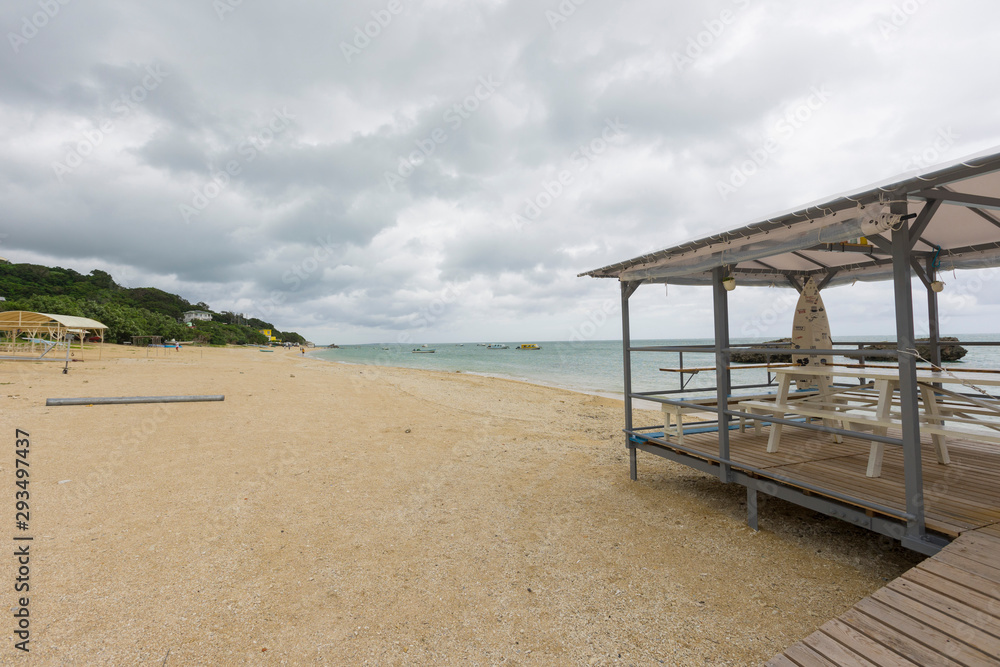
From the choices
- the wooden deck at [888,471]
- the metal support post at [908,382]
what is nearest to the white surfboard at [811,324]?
the wooden deck at [888,471]

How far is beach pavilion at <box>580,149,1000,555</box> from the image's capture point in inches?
118

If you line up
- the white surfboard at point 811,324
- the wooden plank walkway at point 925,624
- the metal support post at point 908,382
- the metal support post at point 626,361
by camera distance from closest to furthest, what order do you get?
the wooden plank walkway at point 925,624
the metal support post at point 908,382
the white surfboard at point 811,324
the metal support post at point 626,361

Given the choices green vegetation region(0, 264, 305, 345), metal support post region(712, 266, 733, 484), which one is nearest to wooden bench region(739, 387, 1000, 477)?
metal support post region(712, 266, 733, 484)

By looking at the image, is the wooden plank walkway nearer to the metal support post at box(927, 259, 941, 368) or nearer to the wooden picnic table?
the wooden picnic table

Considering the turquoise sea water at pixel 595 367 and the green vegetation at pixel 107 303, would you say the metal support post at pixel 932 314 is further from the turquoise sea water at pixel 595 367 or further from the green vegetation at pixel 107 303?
the green vegetation at pixel 107 303

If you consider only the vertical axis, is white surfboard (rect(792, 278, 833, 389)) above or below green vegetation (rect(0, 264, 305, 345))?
below

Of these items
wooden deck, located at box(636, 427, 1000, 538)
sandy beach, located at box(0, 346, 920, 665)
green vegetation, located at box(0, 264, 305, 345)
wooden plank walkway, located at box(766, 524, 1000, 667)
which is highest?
green vegetation, located at box(0, 264, 305, 345)

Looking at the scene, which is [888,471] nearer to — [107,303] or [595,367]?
[595,367]

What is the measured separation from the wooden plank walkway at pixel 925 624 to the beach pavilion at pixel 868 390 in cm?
53

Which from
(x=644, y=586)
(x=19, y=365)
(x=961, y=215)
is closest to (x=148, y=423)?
(x=644, y=586)

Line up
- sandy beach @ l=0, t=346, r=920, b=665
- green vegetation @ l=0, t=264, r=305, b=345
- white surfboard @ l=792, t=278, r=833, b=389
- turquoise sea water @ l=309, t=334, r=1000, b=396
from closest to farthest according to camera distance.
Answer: sandy beach @ l=0, t=346, r=920, b=665
white surfboard @ l=792, t=278, r=833, b=389
turquoise sea water @ l=309, t=334, r=1000, b=396
green vegetation @ l=0, t=264, r=305, b=345

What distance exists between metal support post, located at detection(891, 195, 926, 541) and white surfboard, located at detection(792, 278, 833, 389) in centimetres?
267

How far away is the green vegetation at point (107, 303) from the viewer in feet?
148

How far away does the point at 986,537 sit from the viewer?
9.09ft
